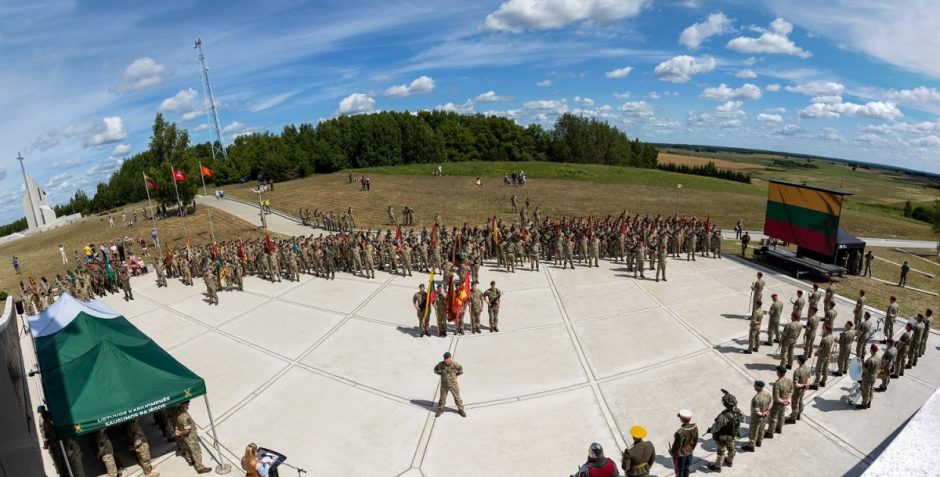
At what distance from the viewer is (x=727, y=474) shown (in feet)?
24.3

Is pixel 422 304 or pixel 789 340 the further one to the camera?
pixel 422 304

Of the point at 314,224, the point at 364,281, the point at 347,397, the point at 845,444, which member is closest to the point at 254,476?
the point at 347,397

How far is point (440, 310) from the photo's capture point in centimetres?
1287

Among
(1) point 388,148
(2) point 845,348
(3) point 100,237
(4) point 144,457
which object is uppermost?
(1) point 388,148

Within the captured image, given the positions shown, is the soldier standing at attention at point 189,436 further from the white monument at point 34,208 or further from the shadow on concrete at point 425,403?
the white monument at point 34,208

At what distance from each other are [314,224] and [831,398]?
1271 inches

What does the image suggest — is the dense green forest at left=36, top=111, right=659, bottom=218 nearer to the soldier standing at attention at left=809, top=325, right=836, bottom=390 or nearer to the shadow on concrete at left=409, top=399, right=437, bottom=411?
the shadow on concrete at left=409, top=399, right=437, bottom=411

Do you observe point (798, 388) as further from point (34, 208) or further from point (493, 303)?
point (34, 208)

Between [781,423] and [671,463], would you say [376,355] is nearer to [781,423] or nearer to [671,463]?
[671,463]

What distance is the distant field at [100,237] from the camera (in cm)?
3022

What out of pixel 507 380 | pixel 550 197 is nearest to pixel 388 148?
pixel 550 197

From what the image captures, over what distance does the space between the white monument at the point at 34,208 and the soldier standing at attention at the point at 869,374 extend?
262 feet

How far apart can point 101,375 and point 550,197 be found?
38170 mm

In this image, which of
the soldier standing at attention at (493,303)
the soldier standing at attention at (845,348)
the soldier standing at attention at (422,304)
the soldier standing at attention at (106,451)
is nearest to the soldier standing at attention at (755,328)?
the soldier standing at attention at (845,348)
